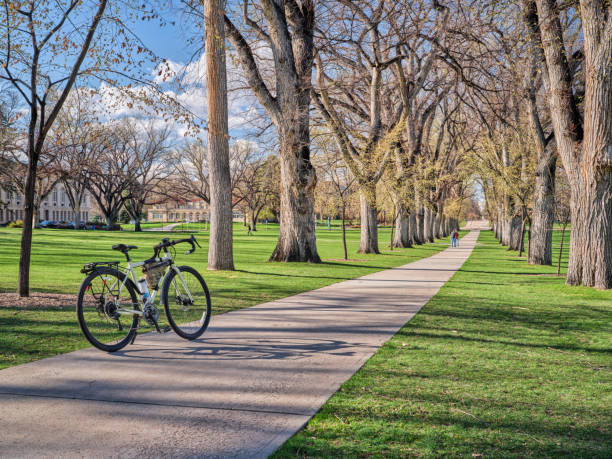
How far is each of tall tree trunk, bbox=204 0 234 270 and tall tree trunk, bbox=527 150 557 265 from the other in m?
13.5

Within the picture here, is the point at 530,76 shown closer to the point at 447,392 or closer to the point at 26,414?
the point at 447,392

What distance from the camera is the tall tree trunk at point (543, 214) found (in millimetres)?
21148

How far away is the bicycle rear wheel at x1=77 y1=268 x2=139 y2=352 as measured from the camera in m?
5.30

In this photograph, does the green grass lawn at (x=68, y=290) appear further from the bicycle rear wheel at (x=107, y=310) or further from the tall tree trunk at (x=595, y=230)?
the tall tree trunk at (x=595, y=230)

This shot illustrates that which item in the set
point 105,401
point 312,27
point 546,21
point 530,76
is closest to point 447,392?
point 105,401

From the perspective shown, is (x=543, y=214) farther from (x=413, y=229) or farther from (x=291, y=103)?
(x=413, y=229)

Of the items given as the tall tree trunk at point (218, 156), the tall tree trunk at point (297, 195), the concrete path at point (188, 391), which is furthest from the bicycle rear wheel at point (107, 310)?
the tall tree trunk at point (297, 195)

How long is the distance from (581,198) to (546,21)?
4454mm

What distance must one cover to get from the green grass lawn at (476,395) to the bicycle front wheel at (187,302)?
7.61 ft

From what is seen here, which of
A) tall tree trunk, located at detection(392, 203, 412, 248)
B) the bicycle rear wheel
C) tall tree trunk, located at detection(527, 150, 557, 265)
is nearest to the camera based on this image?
the bicycle rear wheel

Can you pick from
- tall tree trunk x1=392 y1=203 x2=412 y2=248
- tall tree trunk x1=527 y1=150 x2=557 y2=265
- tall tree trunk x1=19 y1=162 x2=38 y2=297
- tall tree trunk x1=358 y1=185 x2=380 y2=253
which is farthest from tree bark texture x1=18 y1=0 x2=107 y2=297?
tall tree trunk x1=392 y1=203 x2=412 y2=248

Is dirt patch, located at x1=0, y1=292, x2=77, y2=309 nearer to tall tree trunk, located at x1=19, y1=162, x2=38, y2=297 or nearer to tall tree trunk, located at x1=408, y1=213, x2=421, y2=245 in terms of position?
tall tree trunk, located at x1=19, y1=162, x2=38, y2=297

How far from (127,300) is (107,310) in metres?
0.24

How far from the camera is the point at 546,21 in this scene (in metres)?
12.5
